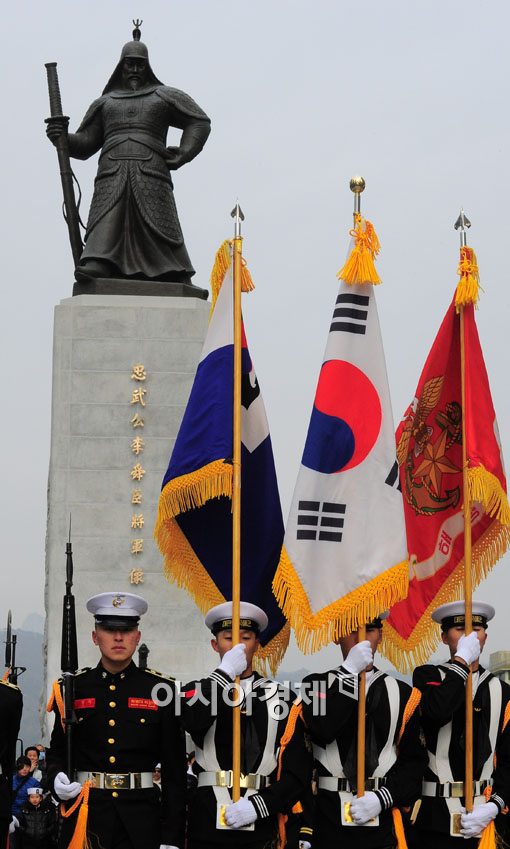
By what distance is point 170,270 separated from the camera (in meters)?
16.6

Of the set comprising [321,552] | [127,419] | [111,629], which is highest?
[127,419]

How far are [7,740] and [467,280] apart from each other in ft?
9.84

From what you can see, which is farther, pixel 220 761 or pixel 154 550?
pixel 154 550

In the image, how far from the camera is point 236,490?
24.6 feet

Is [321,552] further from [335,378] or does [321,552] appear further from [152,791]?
[152,791]

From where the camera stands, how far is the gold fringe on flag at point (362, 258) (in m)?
7.65

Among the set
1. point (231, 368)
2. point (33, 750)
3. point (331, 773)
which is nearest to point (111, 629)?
point (331, 773)

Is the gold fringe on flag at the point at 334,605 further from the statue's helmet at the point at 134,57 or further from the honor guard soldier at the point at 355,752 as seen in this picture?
the statue's helmet at the point at 134,57

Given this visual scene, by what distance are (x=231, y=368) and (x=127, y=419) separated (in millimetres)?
8353

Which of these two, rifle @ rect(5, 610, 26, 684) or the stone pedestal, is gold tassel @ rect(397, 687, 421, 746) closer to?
rifle @ rect(5, 610, 26, 684)

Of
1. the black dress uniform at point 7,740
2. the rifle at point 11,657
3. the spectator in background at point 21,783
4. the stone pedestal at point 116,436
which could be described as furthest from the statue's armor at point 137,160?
the black dress uniform at point 7,740

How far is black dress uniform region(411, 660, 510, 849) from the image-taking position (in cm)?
713

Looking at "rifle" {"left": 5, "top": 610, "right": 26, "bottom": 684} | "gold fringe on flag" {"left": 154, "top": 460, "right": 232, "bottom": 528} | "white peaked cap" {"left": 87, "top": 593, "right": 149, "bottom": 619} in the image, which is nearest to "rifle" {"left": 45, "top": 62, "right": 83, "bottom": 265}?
"rifle" {"left": 5, "top": 610, "right": 26, "bottom": 684}

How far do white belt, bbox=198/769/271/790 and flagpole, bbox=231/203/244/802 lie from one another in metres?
0.08
